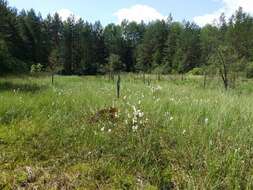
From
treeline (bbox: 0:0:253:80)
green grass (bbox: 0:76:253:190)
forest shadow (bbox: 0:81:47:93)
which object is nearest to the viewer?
green grass (bbox: 0:76:253:190)

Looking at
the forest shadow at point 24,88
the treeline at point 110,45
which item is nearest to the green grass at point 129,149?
the forest shadow at point 24,88

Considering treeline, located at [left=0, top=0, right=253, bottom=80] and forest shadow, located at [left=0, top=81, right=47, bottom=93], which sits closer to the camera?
forest shadow, located at [left=0, top=81, right=47, bottom=93]

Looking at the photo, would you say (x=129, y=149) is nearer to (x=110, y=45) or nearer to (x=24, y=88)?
(x=24, y=88)

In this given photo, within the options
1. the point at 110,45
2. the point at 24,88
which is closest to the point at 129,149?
the point at 24,88

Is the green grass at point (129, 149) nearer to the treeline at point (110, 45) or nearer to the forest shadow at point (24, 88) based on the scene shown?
the forest shadow at point (24, 88)

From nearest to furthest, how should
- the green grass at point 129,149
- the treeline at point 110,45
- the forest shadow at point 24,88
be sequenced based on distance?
the green grass at point 129,149 < the forest shadow at point 24,88 < the treeline at point 110,45

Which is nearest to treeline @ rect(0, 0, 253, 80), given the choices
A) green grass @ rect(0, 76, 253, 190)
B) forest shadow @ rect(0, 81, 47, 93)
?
forest shadow @ rect(0, 81, 47, 93)

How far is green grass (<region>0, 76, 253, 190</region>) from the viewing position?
3.60 m

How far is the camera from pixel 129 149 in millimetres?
4223

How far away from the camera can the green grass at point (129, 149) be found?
142 inches

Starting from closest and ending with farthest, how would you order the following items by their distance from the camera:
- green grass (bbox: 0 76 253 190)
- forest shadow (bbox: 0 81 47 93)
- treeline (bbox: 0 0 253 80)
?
green grass (bbox: 0 76 253 190)
forest shadow (bbox: 0 81 47 93)
treeline (bbox: 0 0 253 80)

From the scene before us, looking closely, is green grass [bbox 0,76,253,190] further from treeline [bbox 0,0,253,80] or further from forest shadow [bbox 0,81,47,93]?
treeline [bbox 0,0,253,80]

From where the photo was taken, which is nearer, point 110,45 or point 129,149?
point 129,149

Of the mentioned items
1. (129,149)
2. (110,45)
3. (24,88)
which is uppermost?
(110,45)
